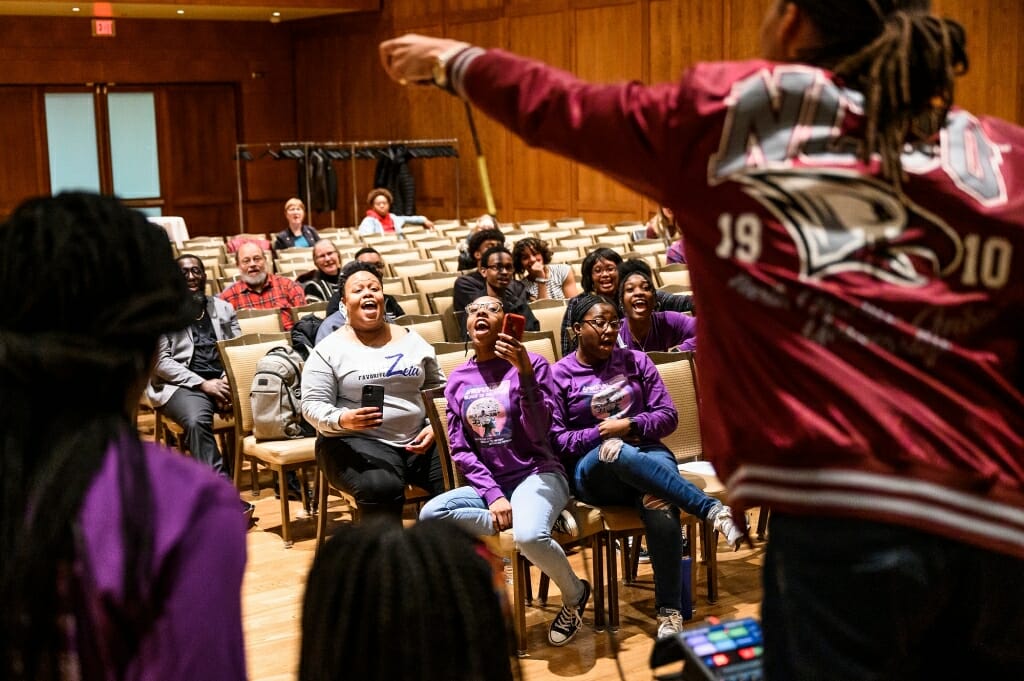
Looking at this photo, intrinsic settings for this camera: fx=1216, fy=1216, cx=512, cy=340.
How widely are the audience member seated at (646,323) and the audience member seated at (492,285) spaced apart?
1036 millimetres

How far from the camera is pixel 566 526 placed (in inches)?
169

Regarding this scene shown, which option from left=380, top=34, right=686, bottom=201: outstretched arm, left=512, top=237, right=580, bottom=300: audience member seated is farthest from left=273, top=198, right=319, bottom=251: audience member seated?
left=380, top=34, right=686, bottom=201: outstretched arm

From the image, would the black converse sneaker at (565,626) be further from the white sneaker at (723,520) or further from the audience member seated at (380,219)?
the audience member seated at (380,219)

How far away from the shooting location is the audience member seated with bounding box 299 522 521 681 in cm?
139

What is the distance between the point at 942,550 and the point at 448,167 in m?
18.3

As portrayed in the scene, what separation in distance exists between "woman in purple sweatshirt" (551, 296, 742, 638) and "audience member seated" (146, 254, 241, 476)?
6.65ft

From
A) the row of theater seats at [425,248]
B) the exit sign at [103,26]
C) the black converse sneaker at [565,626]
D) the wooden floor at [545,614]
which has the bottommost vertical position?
the wooden floor at [545,614]

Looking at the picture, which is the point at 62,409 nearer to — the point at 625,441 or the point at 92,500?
the point at 92,500

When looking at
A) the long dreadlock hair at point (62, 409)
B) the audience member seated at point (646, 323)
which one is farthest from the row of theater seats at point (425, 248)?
the long dreadlock hair at point (62, 409)

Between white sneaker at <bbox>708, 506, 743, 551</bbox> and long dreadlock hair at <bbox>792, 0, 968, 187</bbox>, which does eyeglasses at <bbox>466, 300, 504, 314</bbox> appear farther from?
long dreadlock hair at <bbox>792, 0, 968, 187</bbox>

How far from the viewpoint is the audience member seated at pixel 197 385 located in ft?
19.5

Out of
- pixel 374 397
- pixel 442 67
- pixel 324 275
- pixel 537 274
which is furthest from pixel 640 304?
pixel 442 67

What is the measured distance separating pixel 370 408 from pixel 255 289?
9.24 ft

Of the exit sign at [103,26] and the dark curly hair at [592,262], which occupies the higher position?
the exit sign at [103,26]
